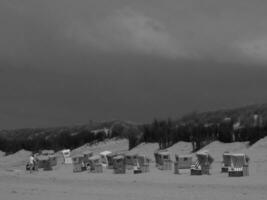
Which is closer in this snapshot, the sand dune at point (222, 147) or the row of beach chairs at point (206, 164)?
the row of beach chairs at point (206, 164)

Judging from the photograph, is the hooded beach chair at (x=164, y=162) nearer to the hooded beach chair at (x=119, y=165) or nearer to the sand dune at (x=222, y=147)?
the hooded beach chair at (x=119, y=165)

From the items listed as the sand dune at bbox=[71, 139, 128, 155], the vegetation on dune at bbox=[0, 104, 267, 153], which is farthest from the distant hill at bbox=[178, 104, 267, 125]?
the sand dune at bbox=[71, 139, 128, 155]

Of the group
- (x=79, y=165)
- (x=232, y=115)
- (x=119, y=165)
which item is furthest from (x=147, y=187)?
(x=232, y=115)

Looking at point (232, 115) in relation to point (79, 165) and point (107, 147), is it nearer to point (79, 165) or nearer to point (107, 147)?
point (107, 147)

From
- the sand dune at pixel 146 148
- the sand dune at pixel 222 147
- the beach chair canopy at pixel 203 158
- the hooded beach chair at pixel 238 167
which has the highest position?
the sand dune at pixel 146 148

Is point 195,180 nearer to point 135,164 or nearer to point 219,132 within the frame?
point 135,164

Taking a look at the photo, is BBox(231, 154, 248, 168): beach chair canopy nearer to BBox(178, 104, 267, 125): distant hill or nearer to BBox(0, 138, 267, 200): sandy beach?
BBox(0, 138, 267, 200): sandy beach

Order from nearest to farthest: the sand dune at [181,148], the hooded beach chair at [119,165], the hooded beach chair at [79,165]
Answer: the hooded beach chair at [119,165] < the hooded beach chair at [79,165] < the sand dune at [181,148]

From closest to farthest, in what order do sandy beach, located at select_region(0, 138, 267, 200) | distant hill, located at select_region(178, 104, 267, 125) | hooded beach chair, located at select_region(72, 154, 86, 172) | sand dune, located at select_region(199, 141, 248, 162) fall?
sandy beach, located at select_region(0, 138, 267, 200)
hooded beach chair, located at select_region(72, 154, 86, 172)
sand dune, located at select_region(199, 141, 248, 162)
distant hill, located at select_region(178, 104, 267, 125)

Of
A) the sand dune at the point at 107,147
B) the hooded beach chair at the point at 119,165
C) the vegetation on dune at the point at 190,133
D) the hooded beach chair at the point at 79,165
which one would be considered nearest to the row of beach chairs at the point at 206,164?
the hooded beach chair at the point at 119,165

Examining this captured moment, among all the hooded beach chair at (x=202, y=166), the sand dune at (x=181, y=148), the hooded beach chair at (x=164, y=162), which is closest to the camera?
the hooded beach chair at (x=202, y=166)

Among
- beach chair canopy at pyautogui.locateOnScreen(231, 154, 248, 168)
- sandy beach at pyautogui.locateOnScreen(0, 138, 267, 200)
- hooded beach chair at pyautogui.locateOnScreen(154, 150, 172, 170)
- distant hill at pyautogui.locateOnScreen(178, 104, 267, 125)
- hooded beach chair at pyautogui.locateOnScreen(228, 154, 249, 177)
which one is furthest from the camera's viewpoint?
distant hill at pyautogui.locateOnScreen(178, 104, 267, 125)

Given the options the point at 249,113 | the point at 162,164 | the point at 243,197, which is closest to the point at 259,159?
the point at 162,164

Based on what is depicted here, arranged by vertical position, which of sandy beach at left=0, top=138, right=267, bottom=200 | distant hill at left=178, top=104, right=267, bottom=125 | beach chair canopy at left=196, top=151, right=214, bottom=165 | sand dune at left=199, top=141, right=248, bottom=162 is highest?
distant hill at left=178, top=104, right=267, bottom=125
